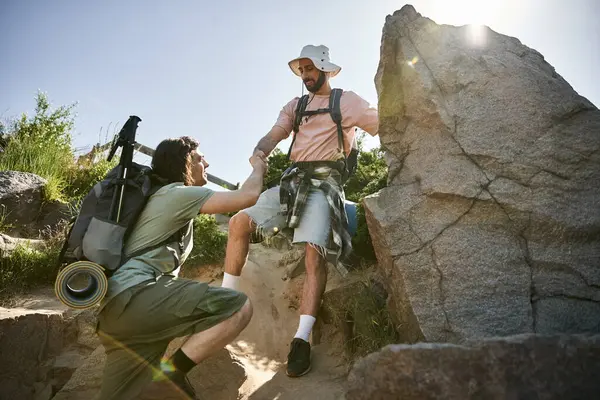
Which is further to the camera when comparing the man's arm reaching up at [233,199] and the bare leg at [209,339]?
the man's arm reaching up at [233,199]

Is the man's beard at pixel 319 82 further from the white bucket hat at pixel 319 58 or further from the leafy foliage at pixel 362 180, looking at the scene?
the leafy foliage at pixel 362 180

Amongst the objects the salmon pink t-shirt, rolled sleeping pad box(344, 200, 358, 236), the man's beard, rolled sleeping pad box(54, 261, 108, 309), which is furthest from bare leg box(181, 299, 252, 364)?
the man's beard

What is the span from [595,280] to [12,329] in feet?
15.0

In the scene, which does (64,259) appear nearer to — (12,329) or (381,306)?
(12,329)

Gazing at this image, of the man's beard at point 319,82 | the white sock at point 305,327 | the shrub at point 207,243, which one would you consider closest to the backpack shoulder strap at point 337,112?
the man's beard at point 319,82

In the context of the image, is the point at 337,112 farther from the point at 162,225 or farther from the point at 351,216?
the point at 162,225

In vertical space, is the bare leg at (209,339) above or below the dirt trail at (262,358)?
above

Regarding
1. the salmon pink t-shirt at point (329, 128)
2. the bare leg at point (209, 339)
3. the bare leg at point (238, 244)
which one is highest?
the salmon pink t-shirt at point (329, 128)

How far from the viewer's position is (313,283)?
3230mm

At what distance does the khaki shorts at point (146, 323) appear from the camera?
2.37m

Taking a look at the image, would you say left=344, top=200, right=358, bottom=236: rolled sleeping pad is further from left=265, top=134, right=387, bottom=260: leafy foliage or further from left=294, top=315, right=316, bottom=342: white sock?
left=294, top=315, right=316, bottom=342: white sock

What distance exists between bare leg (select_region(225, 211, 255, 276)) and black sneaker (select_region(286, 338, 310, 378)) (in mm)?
824

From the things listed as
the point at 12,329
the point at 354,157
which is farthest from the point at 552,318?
the point at 12,329

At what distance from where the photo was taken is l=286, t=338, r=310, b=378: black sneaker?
3.10 meters
